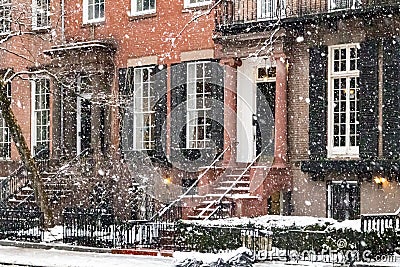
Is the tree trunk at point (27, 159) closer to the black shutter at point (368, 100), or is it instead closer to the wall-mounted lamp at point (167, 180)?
the wall-mounted lamp at point (167, 180)

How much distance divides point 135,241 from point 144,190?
17.2ft

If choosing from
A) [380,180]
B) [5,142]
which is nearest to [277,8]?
[380,180]

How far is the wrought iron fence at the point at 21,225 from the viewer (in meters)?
23.5

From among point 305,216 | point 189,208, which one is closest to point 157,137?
point 189,208

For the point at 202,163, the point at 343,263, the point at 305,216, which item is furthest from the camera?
the point at 202,163

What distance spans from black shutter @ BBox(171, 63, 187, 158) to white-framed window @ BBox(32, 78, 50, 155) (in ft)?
19.7

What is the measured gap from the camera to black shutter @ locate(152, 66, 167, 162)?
2758cm

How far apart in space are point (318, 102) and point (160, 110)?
20.2 feet

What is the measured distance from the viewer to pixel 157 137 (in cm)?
2778

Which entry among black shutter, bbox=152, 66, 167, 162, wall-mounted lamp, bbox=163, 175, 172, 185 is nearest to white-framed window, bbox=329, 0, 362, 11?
black shutter, bbox=152, 66, 167, 162

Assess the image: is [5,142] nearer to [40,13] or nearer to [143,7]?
[40,13]

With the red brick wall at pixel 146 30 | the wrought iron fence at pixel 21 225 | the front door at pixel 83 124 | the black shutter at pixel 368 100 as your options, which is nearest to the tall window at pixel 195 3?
the red brick wall at pixel 146 30

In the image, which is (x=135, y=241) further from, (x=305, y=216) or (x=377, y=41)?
(x=377, y=41)

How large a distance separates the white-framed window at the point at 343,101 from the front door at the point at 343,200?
847mm
